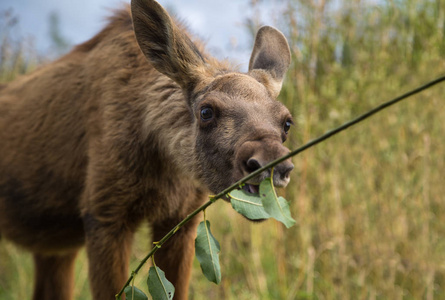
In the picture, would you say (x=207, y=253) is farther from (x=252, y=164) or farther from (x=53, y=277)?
(x=53, y=277)

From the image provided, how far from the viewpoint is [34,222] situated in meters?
4.07

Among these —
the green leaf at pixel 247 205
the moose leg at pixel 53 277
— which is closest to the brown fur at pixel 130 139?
the green leaf at pixel 247 205

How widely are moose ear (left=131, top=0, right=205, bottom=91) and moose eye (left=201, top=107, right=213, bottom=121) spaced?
14.0 inches

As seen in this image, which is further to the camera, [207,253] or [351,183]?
[351,183]

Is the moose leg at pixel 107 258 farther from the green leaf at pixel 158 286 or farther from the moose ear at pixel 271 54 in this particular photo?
the green leaf at pixel 158 286

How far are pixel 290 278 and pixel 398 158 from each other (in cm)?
155

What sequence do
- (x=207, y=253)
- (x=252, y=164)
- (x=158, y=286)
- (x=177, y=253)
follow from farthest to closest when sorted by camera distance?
(x=177, y=253) → (x=252, y=164) → (x=158, y=286) → (x=207, y=253)

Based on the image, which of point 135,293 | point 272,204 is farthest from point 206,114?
point 272,204

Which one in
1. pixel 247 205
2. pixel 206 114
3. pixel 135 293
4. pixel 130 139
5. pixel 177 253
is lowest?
pixel 177 253

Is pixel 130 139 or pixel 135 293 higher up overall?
pixel 135 293

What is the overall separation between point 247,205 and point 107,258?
1895 mm

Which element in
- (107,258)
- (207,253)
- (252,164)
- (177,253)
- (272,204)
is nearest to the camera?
(272,204)

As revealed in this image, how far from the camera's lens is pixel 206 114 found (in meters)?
2.95

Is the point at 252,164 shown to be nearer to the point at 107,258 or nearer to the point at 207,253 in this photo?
the point at 207,253
